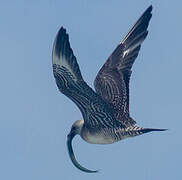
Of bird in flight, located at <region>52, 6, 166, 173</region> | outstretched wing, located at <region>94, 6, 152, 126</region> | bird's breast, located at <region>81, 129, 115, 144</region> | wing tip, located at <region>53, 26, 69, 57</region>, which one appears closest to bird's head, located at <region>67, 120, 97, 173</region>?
bird in flight, located at <region>52, 6, 166, 173</region>

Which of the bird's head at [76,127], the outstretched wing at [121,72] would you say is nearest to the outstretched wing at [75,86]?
the outstretched wing at [121,72]

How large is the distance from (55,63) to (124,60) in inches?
209

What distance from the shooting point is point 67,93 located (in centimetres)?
2880

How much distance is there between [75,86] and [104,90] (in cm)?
329

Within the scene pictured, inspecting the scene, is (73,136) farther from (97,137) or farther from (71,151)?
(97,137)

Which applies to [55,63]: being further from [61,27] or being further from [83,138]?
[83,138]

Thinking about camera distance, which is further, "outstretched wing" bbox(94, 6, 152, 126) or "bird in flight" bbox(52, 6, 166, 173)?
"outstretched wing" bbox(94, 6, 152, 126)

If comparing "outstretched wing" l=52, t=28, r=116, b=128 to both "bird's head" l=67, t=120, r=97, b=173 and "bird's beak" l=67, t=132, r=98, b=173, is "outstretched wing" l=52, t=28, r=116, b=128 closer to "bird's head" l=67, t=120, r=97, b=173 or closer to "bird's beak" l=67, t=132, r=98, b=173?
"bird's head" l=67, t=120, r=97, b=173

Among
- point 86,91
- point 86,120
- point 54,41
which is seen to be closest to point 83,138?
point 86,120

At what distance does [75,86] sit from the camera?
2842 centimetres

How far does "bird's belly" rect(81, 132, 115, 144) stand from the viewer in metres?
29.7

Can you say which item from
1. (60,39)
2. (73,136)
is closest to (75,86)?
(60,39)

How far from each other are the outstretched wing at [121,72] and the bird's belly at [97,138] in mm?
921

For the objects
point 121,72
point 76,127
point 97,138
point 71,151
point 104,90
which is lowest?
point 97,138
